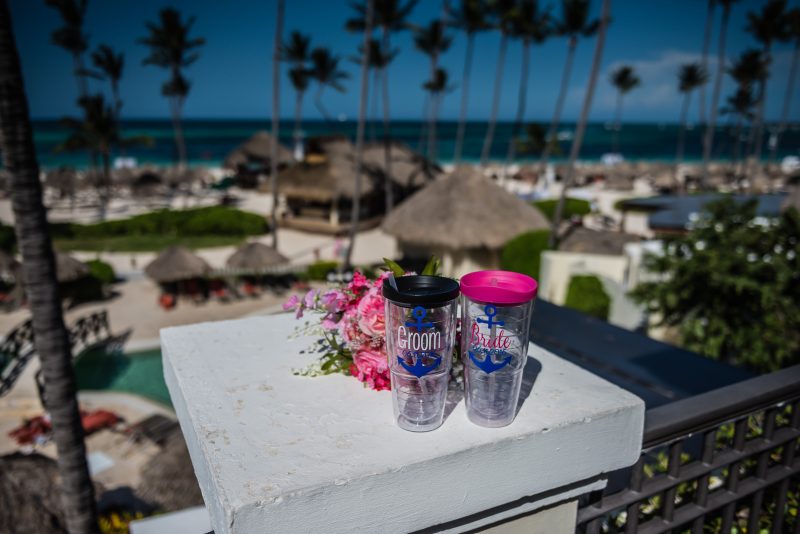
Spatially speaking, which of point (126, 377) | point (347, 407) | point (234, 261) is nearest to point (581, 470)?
point (347, 407)

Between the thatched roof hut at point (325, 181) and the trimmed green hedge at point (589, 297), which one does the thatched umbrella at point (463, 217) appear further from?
the thatched roof hut at point (325, 181)

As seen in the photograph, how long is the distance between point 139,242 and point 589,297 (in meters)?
20.9

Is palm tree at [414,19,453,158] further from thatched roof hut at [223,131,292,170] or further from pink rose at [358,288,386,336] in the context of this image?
pink rose at [358,288,386,336]

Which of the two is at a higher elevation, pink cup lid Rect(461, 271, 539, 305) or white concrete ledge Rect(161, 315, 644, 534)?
pink cup lid Rect(461, 271, 539, 305)

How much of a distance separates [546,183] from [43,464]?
37625 millimetres

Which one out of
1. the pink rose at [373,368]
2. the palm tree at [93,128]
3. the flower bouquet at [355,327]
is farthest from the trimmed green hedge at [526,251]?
the palm tree at [93,128]

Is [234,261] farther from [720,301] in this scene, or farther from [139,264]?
[720,301]

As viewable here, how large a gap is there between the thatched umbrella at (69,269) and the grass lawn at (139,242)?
7.18m

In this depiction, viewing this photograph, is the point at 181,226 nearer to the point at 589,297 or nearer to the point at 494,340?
the point at 589,297

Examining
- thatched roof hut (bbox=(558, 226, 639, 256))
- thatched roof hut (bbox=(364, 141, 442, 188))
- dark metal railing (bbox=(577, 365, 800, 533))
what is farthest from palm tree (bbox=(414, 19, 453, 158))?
dark metal railing (bbox=(577, 365, 800, 533))

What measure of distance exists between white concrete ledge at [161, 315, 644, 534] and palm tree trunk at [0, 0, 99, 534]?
3.24 meters

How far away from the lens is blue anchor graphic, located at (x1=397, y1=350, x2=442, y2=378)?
1099 mm

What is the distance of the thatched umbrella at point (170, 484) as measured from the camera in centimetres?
648

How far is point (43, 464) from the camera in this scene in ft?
20.4
